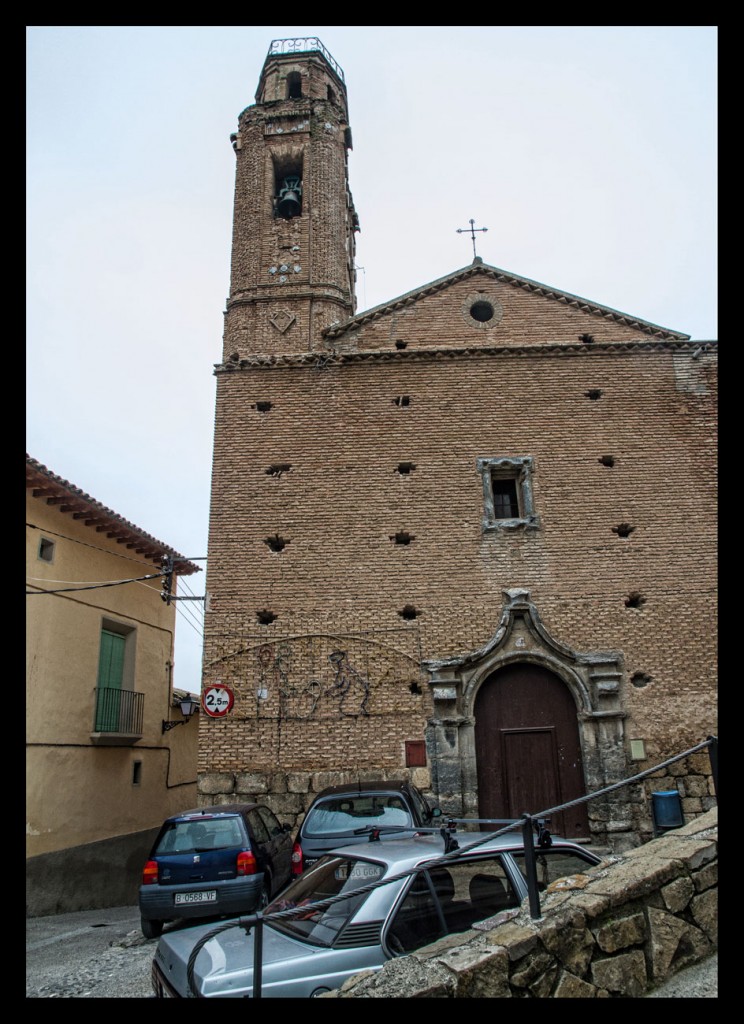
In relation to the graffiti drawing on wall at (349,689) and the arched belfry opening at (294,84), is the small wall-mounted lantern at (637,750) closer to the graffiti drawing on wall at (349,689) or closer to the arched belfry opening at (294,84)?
the graffiti drawing on wall at (349,689)

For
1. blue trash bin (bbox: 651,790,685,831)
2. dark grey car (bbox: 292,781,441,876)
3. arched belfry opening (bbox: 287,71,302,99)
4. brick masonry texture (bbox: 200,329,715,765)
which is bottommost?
blue trash bin (bbox: 651,790,685,831)

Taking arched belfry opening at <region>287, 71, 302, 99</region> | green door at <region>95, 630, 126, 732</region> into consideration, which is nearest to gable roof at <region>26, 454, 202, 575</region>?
green door at <region>95, 630, 126, 732</region>

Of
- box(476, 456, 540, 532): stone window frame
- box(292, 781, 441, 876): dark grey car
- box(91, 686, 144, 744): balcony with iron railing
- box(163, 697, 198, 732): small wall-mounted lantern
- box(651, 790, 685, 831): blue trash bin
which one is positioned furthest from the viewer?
box(163, 697, 198, 732): small wall-mounted lantern

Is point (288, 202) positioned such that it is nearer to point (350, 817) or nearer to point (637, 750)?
point (637, 750)

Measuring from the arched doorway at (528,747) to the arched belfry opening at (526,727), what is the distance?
2 cm

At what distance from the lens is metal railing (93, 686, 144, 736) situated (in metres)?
14.5

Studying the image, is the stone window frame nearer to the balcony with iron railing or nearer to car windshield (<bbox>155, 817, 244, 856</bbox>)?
car windshield (<bbox>155, 817, 244, 856</bbox>)

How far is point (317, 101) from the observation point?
57.1ft

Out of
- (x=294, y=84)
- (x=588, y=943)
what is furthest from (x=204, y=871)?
(x=294, y=84)

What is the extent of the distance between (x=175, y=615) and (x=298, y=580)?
7439 mm

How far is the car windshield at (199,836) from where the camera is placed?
8.35 m

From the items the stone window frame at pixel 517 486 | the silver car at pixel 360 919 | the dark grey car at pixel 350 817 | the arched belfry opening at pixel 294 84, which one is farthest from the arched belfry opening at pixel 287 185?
the silver car at pixel 360 919

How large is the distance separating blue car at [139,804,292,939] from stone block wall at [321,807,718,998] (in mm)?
4326

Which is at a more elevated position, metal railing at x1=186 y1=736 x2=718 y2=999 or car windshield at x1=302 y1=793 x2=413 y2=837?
metal railing at x1=186 y1=736 x2=718 y2=999
